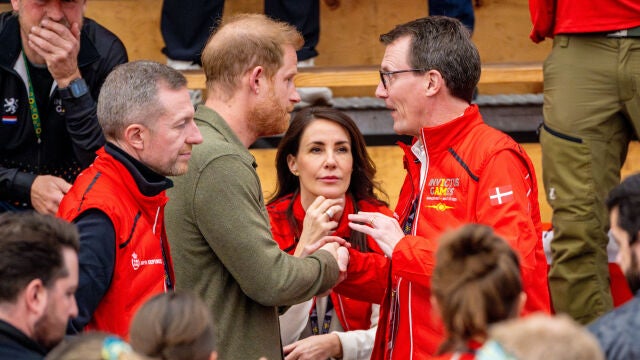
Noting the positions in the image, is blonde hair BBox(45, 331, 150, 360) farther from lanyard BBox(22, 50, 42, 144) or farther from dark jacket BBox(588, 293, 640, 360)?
lanyard BBox(22, 50, 42, 144)

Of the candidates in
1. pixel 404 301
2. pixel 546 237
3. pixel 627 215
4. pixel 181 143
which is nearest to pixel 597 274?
pixel 546 237

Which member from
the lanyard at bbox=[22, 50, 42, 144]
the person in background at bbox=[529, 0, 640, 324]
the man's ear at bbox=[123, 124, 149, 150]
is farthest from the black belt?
the lanyard at bbox=[22, 50, 42, 144]

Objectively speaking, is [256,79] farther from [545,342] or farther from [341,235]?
[545,342]

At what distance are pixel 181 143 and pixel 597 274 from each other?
2.51 m

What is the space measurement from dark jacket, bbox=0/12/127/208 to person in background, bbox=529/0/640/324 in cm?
219

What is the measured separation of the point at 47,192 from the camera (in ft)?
15.4

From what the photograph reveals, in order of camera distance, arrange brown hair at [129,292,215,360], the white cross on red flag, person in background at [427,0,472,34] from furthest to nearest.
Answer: person in background at [427,0,472,34] → the white cross on red flag → brown hair at [129,292,215,360]

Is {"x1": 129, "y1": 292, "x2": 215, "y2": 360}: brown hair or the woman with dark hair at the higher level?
{"x1": 129, "y1": 292, "x2": 215, "y2": 360}: brown hair

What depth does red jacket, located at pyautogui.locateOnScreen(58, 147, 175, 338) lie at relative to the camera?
3.58 meters

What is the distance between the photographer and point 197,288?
392 cm

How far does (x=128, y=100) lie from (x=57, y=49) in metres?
0.99

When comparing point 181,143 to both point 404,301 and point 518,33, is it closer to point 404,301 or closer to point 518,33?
point 404,301

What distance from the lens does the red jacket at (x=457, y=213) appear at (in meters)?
3.87

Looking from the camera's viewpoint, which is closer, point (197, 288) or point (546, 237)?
point (197, 288)
